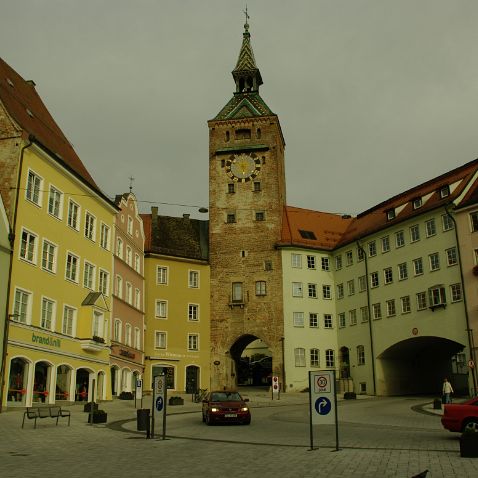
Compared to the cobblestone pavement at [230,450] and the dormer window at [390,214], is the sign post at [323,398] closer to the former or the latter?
Answer: the cobblestone pavement at [230,450]

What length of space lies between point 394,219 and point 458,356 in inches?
602

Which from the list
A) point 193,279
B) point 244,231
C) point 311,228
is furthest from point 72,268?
point 311,228

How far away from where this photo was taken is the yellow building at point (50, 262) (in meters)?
34.0

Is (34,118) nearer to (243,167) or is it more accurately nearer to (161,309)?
(161,309)

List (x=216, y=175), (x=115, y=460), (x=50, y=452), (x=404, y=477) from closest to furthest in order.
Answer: (x=404, y=477), (x=115, y=460), (x=50, y=452), (x=216, y=175)

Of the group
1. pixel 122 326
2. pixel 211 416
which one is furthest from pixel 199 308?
pixel 211 416

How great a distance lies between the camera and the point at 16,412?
3106 centimetres

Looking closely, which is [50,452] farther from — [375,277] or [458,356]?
[458,356]

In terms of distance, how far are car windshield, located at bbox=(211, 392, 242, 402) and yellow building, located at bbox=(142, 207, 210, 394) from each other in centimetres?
2753

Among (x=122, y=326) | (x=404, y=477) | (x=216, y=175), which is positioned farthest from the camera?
(x=216, y=175)

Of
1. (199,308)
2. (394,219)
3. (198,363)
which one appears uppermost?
(394,219)

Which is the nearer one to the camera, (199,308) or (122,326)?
(122,326)

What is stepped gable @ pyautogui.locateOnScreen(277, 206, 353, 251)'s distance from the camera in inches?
A: 2416

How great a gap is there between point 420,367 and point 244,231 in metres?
20.7
